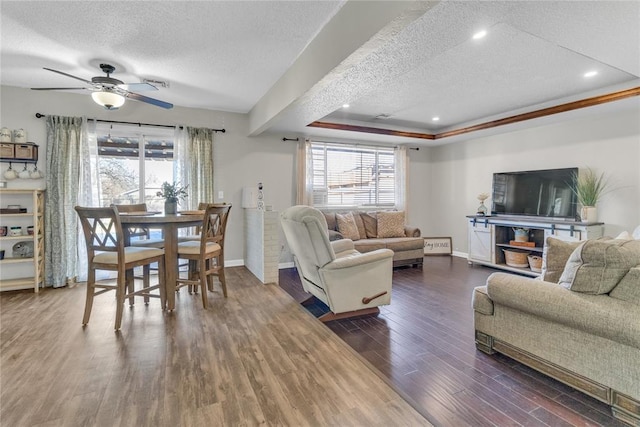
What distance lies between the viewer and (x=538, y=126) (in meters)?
4.96

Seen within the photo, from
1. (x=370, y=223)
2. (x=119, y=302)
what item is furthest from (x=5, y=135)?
(x=370, y=223)

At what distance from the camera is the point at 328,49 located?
2.57 m

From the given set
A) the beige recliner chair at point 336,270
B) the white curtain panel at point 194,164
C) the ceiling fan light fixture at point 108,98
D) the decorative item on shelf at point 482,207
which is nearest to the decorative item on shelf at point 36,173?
the white curtain panel at point 194,164

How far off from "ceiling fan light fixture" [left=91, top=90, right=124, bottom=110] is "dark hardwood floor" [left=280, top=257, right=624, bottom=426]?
3.10 meters

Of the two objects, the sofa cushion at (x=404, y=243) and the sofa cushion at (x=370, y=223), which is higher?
the sofa cushion at (x=370, y=223)

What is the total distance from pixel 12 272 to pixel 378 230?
5.26 meters

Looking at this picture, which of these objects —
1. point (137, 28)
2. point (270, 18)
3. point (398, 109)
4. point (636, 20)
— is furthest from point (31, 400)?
point (398, 109)

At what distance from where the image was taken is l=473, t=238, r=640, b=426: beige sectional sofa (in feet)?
5.32

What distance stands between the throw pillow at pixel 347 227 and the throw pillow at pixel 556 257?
314cm

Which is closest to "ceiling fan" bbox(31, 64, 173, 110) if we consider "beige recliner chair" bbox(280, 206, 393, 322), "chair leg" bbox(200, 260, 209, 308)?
"chair leg" bbox(200, 260, 209, 308)

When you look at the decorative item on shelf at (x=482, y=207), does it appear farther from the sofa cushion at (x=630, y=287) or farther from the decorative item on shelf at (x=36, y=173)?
the decorative item on shelf at (x=36, y=173)

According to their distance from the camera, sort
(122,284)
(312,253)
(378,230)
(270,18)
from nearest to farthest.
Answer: (270,18), (122,284), (312,253), (378,230)

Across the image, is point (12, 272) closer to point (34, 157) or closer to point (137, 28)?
point (34, 157)

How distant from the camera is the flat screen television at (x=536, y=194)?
4535 mm
